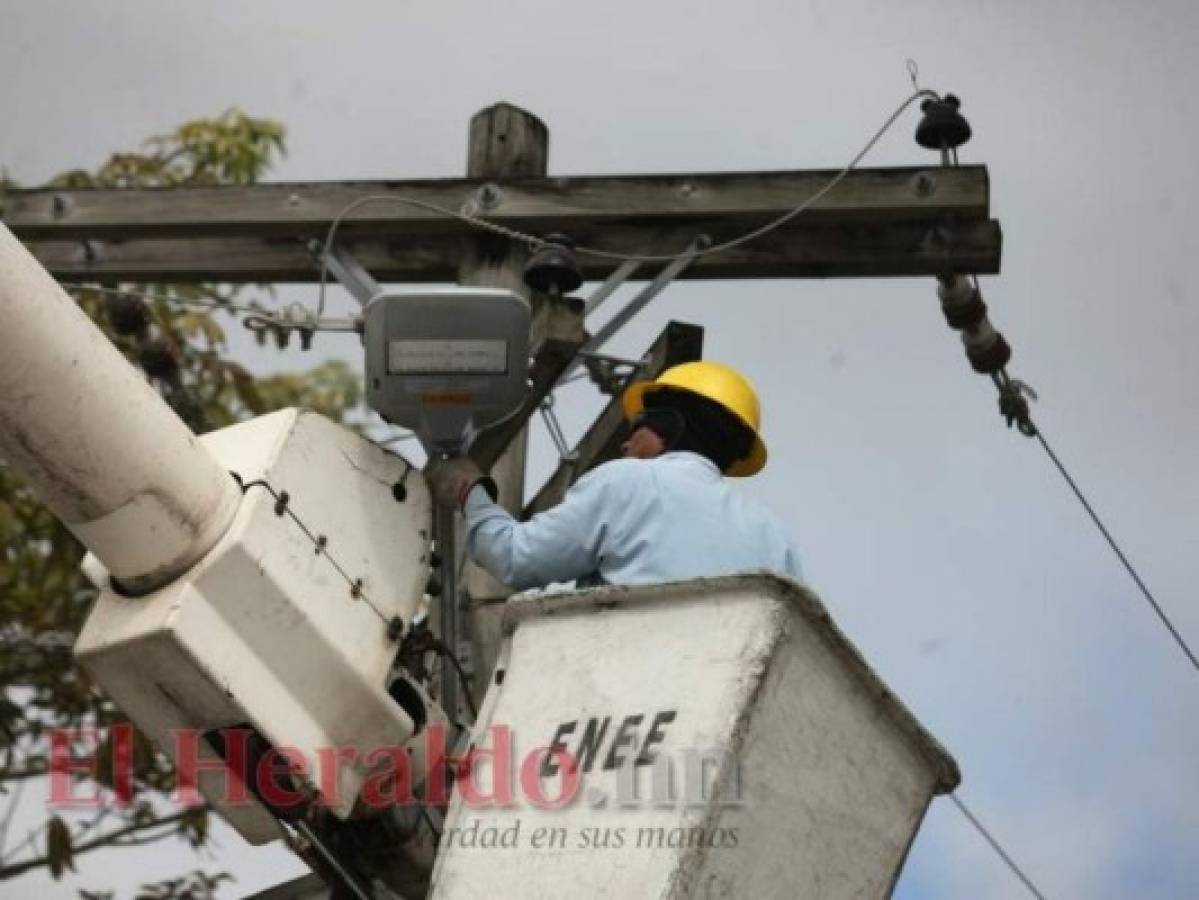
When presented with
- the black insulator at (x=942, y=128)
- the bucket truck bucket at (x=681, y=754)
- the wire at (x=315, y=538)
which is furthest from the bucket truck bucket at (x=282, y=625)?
the black insulator at (x=942, y=128)

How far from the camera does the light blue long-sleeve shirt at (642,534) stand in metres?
6.46

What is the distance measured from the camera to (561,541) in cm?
657

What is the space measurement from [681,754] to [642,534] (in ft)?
2.51

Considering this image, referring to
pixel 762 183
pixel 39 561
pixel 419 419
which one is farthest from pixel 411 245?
pixel 39 561

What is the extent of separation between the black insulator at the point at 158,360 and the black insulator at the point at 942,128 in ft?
7.71

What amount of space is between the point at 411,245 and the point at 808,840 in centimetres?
302

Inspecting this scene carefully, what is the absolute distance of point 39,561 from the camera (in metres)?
10.3

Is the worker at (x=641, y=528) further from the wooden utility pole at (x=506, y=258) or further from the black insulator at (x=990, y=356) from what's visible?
the black insulator at (x=990, y=356)

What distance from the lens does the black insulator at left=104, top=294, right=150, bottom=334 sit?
928 centimetres

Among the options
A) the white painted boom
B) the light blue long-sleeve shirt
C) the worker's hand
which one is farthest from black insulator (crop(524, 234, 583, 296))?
the white painted boom

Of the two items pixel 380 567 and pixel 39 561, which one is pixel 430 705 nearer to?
pixel 380 567

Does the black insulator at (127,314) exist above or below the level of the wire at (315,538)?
below

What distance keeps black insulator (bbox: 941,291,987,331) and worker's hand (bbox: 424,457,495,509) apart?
2.05 meters

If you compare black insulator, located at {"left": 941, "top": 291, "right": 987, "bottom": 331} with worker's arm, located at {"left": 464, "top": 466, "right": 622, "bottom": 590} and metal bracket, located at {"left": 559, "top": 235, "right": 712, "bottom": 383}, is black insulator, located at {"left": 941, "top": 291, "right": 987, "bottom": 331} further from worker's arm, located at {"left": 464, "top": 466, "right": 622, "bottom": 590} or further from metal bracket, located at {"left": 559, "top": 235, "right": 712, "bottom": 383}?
worker's arm, located at {"left": 464, "top": 466, "right": 622, "bottom": 590}
